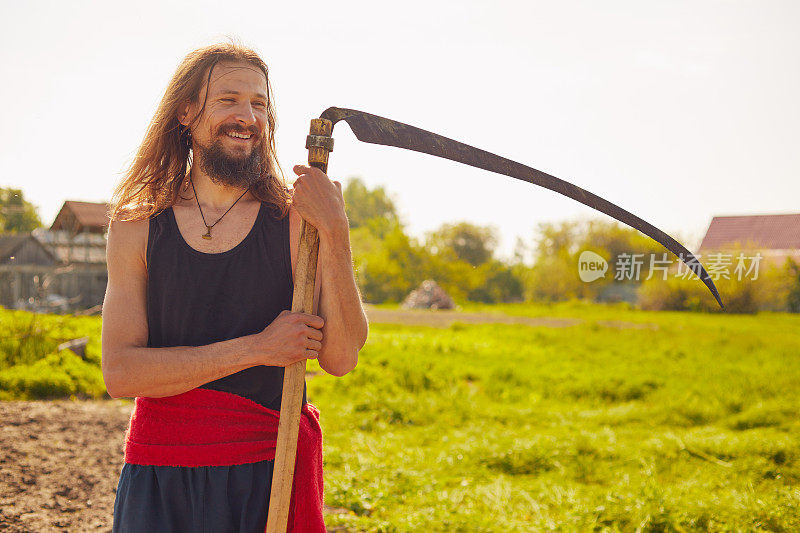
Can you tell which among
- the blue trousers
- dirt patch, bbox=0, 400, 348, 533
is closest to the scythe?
the blue trousers

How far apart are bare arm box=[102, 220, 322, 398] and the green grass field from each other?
268cm

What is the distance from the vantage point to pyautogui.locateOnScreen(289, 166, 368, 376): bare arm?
1.42m

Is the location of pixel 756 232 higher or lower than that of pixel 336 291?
higher

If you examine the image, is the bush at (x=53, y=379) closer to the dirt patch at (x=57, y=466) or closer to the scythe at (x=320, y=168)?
the dirt patch at (x=57, y=466)

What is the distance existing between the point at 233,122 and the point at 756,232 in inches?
219

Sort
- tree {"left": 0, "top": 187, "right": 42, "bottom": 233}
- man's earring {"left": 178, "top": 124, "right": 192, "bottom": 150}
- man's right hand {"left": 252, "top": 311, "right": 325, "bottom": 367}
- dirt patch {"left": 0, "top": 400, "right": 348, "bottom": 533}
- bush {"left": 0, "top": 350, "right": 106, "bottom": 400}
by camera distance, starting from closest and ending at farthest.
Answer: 1. man's right hand {"left": 252, "top": 311, "right": 325, "bottom": 367}
2. man's earring {"left": 178, "top": 124, "right": 192, "bottom": 150}
3. dirt patch {"left": 0, "top": 400, "right": 348, "bottom": 533}
4. bush {"left": 0, "top": 350, "right": 106, "bottom": 400}
5. tree {"left": 0, "top": 187, "right": 42, "bottom": 233}

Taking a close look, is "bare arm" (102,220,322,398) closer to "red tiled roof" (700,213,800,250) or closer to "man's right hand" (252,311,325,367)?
"man's right hand" (252,311,325,367)

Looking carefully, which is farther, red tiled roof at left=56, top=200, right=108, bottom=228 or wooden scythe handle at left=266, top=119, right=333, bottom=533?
red tiled roof at left=56, top=200, right=108, bottom=228

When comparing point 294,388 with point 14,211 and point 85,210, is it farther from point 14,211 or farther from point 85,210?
point 85,210

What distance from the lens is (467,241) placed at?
84.9ft

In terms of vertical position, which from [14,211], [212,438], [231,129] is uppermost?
[14,211]

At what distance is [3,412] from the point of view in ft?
14.0

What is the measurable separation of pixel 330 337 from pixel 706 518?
329 centimetres

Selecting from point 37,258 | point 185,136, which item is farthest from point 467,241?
point 185,136
